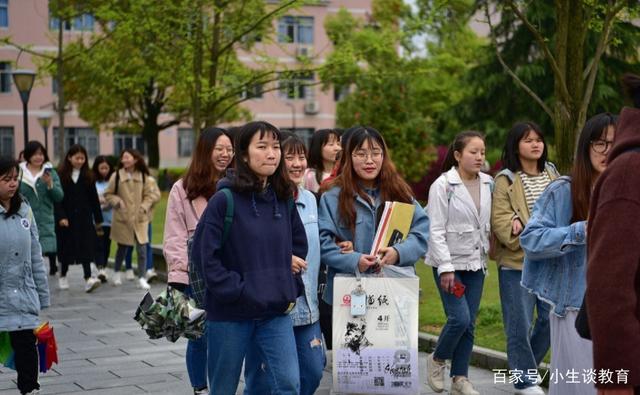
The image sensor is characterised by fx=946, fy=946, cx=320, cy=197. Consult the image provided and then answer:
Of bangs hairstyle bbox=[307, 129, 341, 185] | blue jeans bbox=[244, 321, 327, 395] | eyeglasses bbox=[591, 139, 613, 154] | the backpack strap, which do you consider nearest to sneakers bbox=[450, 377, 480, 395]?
blue jeans bbox=[244, 321, 327, 395]

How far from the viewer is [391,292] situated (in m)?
5.36

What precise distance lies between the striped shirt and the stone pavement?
4.54 feet

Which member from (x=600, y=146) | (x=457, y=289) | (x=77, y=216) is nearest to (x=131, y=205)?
(x=77, y=216)

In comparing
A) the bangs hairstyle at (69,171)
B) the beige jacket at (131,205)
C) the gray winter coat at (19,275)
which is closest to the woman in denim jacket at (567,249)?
the gray winter coat at (19,275)

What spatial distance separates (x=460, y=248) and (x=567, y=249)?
168 cm

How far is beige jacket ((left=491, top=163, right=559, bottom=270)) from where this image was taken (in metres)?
6.17

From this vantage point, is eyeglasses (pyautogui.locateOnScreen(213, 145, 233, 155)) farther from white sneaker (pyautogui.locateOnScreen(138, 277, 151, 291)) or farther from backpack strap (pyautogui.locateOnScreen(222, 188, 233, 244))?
white sneaker (pyautogui.locateOnScreen(138, 277, 151, 291))

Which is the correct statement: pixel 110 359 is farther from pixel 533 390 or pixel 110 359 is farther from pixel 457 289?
pixel 533 390

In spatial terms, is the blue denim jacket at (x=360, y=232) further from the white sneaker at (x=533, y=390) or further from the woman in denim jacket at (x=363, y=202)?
the white sneaker at (x=533, y=390)

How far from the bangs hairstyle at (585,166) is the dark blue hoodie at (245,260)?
1.47m

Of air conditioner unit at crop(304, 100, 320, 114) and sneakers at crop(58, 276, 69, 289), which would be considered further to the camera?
air conditioner unit at crop(304, 100, 320, 114)

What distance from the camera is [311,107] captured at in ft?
186

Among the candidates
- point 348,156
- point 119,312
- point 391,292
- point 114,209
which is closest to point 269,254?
point 391,292

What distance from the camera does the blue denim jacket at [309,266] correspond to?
5.29m
